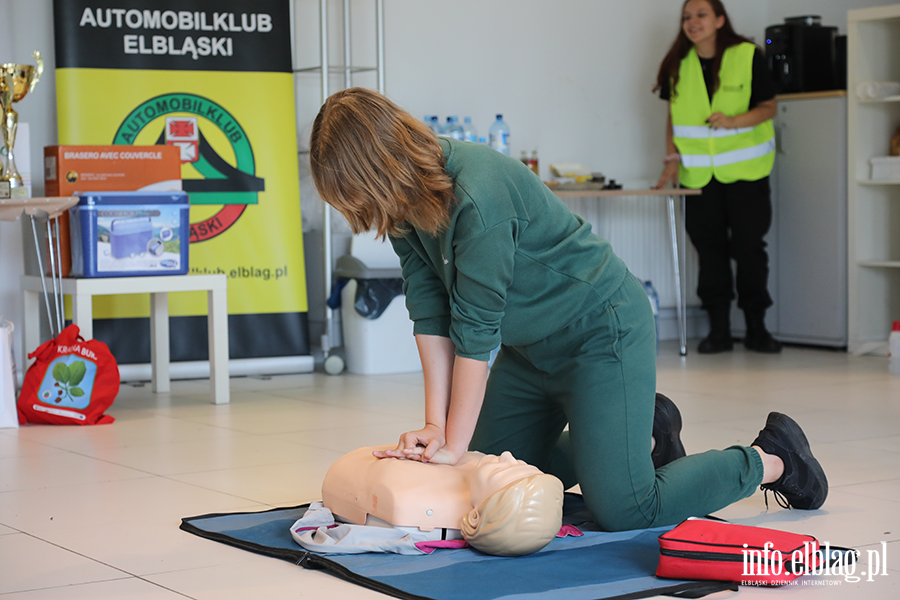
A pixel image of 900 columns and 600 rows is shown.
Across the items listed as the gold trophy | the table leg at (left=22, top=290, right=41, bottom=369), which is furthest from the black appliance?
the table leg at (left=22, top=290, right=41, bottom=369)

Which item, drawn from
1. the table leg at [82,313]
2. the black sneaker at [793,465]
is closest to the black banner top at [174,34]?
the table leg at [82,313]

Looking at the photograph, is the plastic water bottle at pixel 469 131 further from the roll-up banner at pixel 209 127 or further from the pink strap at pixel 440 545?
the pink strap at pixel 440 545


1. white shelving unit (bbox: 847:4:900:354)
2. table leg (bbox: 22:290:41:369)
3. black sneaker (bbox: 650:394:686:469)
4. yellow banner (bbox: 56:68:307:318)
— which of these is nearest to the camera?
black sneaker (bbox: 650:394:686:469)

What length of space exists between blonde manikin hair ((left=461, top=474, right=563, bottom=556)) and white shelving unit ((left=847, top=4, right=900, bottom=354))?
12.2ft

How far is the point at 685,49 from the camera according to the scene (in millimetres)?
5215

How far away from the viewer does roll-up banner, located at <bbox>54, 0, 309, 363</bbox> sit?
434cm

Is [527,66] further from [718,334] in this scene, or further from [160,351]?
[160,351]

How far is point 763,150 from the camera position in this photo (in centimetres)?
518

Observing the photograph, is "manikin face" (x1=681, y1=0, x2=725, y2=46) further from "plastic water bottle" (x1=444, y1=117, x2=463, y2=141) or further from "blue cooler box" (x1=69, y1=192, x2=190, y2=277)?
"blue cooler box" (x1=69, y1=192, x2=190, y2=277)

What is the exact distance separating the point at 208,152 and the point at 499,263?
3.03 meters

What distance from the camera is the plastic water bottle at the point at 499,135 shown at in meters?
4.97

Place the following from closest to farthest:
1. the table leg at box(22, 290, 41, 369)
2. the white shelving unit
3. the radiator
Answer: the table leg at box(22, 290, 41, 369), the white shelving unit, the radiator

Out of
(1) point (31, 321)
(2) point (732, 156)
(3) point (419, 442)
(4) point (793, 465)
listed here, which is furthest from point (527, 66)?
(3) point (419, 442)

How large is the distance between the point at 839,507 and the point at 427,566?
37.0 inches
